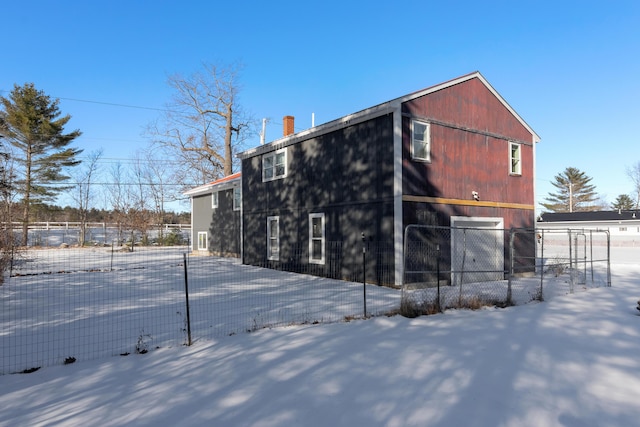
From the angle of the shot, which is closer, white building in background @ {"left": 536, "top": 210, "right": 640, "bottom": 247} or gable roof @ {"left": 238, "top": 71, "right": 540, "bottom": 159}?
gable roof @ {"left": 238, "top": 71, "right": 540, "bottom": 159}

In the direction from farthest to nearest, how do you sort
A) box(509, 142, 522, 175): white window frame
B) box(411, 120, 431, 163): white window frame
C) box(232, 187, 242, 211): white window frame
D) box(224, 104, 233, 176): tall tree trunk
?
box(224, 104, 233, 176): tall tree trunk
box(232, 187, 242, 211): white window frame
box(509, 142, 522, 175): white window frame
box(411, 120, 431, 163): white window frame

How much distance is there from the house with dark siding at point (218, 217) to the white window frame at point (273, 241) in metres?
4.15

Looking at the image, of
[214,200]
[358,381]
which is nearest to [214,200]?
[214,200]

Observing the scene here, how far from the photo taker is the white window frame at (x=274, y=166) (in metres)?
15.8

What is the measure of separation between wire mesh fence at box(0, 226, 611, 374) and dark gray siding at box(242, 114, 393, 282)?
17 centimetres

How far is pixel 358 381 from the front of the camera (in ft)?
14.0

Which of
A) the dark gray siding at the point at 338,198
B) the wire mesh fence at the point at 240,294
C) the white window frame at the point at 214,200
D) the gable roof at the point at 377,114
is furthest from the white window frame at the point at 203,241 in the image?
the gable roof at the point at 377,114

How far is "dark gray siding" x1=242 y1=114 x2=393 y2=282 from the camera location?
11.4 meters

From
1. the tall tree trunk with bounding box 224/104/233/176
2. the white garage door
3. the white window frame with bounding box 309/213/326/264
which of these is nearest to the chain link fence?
the white garage door

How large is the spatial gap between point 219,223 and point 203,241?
2.98m

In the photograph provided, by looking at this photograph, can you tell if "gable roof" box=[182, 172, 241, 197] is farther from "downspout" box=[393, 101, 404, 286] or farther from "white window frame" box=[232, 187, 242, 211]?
"downspout" box=[393, 101, 404, 286]

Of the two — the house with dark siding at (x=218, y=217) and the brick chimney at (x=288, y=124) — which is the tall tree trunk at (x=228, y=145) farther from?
the brick chimney at (x=288, y=124)

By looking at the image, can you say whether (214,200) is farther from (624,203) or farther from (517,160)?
(624,203)

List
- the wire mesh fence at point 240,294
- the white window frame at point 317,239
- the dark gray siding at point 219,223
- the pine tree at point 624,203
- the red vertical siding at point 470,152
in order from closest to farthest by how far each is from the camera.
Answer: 1. the wire mesh fence at point 240,294
2. the red vertical siding at point 470,152
3. the white window frame at point 317,239
4. the dark gray siding at point 219,223
5. the pine tree at point 624,203
